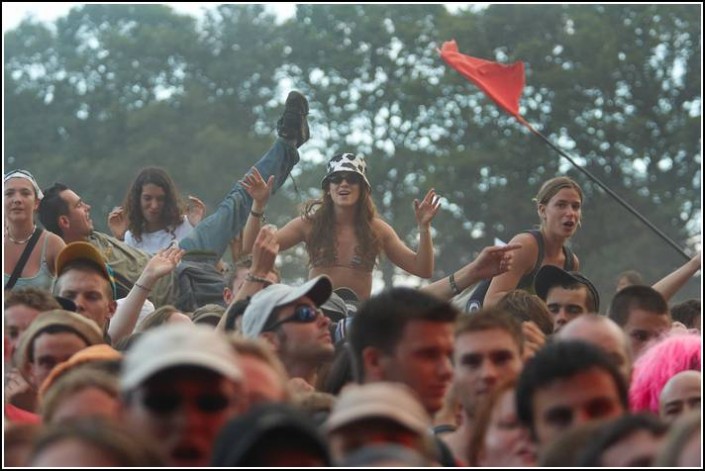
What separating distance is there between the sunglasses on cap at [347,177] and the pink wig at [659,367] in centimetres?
318

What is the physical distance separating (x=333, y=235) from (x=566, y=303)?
73.8 inches

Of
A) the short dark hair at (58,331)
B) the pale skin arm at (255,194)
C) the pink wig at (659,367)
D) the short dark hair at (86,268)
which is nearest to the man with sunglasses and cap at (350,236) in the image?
the pale skin arm at (255,194)

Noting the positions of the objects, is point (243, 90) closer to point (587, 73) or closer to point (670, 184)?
point (587, 73)

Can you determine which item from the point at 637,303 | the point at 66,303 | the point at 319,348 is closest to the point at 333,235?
the point at 637,303

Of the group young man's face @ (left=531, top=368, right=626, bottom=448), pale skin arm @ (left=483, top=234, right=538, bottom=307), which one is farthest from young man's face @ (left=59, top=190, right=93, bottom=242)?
young man's face @ (left=531, top=368, right=626, bottom=448)

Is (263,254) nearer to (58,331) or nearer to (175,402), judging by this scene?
(58,331)

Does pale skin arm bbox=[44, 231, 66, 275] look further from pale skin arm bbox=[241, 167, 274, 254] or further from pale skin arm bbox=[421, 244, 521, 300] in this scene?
pale skin arm bbox=[421, 244, 521, 300]

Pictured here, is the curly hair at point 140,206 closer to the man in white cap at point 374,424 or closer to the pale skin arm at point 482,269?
the pale skin arm at point 482,269

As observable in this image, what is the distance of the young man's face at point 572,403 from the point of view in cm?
587

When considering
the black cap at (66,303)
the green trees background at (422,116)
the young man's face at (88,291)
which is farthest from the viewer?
the green trees background at (422,116)

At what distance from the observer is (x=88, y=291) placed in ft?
29.2

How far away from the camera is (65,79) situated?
173 feet

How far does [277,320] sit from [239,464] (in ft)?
8.99

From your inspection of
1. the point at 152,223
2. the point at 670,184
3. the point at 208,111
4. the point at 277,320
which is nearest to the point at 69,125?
the point at 208,111
